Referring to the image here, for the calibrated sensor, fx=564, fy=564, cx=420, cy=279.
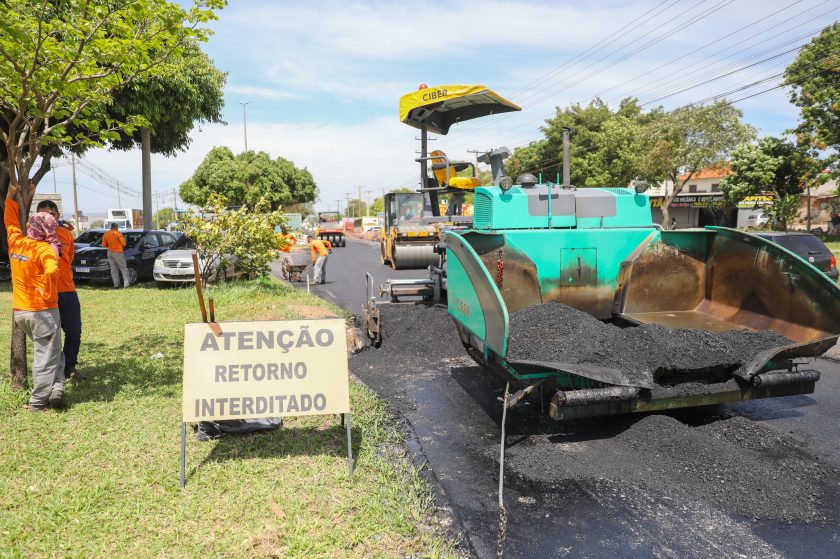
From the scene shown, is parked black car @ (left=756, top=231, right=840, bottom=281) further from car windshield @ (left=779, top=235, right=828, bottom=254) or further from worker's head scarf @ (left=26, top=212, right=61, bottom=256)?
worker's head scarf @ (left=26, top=212, right=61, bottom=256)

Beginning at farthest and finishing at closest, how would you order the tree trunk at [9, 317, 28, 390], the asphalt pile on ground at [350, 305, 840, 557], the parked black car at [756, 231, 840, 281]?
the parked black car at [756, 231, 840, 281], the tree trunk at [9, 317, 28, 390], the asphalt pile on ground at [350, 305, 840, 557]

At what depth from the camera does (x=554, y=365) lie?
4.13 meters

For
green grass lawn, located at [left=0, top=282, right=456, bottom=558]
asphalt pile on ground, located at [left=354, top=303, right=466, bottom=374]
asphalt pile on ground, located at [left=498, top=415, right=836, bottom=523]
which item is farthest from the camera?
asphalt pile on ground, located at [left=354, top=303, right=466, bottom=374]

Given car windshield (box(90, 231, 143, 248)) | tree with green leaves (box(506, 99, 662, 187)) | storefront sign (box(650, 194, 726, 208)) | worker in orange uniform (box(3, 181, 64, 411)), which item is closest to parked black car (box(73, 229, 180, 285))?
car windshield (box(90, 231, 143, 248))

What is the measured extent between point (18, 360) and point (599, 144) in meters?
35.5

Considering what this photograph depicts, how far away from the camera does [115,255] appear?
13.7 metres

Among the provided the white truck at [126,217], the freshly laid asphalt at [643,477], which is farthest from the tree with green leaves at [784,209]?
the white truck at [126,217]

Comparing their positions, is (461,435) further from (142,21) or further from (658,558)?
(142,21)

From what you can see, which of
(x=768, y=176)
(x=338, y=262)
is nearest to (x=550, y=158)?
(x=768, y=176)

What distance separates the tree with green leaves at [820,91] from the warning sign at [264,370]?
86.1 ft

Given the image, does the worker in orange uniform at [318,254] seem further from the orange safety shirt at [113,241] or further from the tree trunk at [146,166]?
the tree trunk at [146,166]

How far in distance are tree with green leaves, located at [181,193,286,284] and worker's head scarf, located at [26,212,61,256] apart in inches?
263

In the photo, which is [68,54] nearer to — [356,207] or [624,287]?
[624,287]

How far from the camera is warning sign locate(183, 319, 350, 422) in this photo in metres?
3.94
